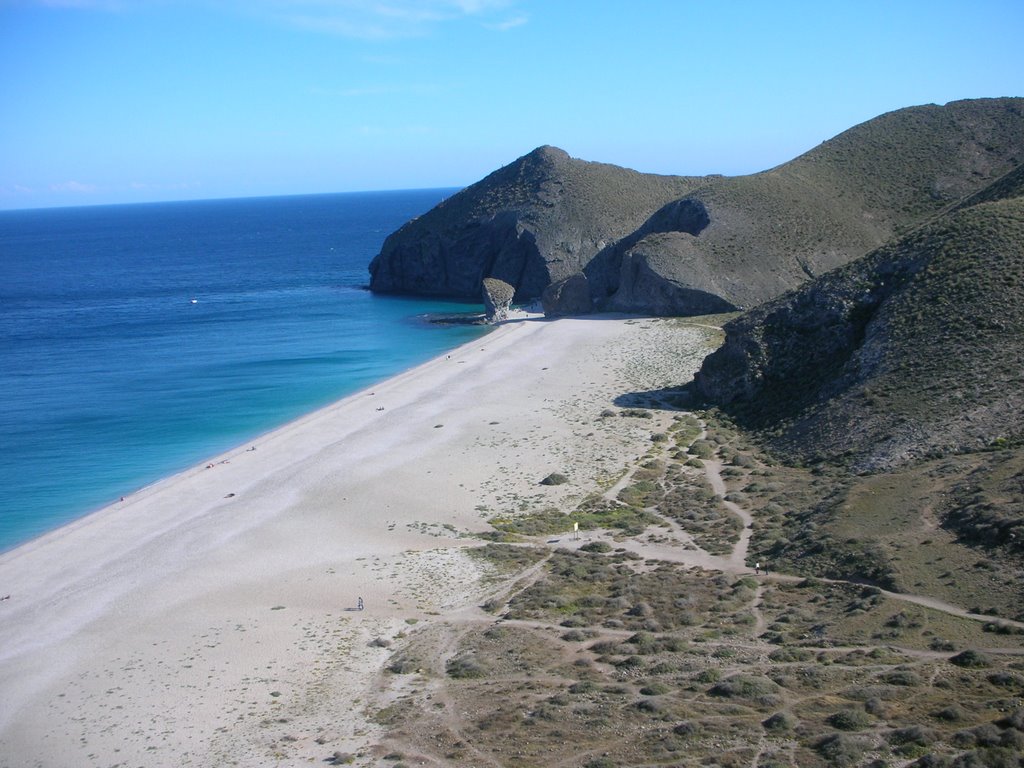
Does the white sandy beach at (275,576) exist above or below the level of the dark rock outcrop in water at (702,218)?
below

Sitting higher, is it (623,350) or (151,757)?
(623,350)

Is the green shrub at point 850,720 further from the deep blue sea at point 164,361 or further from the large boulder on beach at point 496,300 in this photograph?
the large boulder on beach at point 496,300

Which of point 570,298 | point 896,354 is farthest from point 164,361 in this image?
point 896,354

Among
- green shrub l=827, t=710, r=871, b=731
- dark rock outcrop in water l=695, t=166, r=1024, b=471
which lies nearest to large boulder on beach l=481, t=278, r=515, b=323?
dark rock outcrop in water l=695, t=166, r=1024, b=471

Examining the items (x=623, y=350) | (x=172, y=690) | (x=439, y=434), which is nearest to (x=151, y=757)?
(x=172, y=690)

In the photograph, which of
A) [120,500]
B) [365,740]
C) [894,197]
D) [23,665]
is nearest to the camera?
[365,740]

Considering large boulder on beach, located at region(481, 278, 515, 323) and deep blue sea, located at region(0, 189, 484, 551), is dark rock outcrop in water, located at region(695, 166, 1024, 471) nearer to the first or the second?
deep blue sea, located at region(0, 189, 484, 551)

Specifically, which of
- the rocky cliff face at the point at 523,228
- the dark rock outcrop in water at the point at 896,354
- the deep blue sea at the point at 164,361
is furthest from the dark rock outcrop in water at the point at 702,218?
the dark rock outcrop in water at the point at 896,354

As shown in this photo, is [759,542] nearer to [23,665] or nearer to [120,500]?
[23,665]
